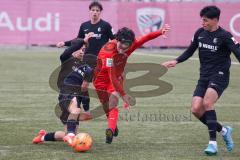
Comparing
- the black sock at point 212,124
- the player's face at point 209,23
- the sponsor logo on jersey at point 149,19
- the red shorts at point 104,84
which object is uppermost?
the player's face at point 209,23

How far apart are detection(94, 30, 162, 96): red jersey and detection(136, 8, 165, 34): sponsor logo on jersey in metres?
22.8

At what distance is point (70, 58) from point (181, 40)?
24478 millimetres

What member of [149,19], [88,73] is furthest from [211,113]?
[149,19]

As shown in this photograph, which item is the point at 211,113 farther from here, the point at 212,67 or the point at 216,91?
the point at 212,67

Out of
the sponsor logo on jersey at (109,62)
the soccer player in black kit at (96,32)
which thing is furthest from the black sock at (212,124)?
the soccer player in black kit at (96,32)

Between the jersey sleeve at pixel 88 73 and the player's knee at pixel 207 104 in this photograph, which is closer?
the player's knee at pixel 207 104

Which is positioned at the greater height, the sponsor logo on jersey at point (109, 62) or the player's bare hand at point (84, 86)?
the sponsor logo on jersey at point (109, 62)

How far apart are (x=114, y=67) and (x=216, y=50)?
5.49ft

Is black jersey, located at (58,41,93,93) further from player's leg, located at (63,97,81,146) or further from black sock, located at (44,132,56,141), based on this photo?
black sock, located at (44,132,56,141)

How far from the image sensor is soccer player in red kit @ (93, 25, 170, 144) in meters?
9.70

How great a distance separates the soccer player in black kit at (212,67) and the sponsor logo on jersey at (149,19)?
2356 centimetres

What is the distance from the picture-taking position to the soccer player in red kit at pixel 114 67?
9.70 meters

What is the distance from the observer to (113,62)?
10039mm

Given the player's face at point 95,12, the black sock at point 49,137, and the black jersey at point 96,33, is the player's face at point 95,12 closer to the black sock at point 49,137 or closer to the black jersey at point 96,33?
the black jersey at point 96,33
